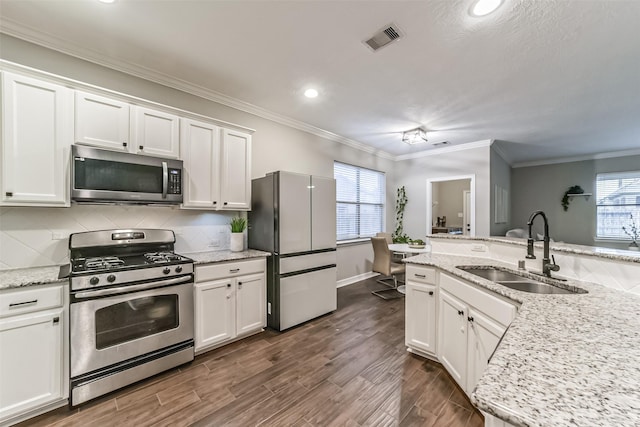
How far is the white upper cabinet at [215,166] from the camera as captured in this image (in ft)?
8.86

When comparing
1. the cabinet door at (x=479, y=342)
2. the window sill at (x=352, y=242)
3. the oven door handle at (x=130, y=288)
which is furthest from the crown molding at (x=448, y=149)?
the oven door handle at (x=130, y=288)

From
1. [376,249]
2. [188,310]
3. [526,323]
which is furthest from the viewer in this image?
[376,249]

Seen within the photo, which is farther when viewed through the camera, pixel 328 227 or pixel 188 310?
pixel 328 227

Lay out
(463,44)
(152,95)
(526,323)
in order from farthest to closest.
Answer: (152,95), (463,44), (526,323)

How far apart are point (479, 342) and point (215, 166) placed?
290cm

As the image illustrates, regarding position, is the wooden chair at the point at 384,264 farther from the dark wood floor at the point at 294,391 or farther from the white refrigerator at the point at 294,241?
the dark wood floor at the point at 294,391

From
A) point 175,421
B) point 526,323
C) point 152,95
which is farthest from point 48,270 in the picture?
point 526,323

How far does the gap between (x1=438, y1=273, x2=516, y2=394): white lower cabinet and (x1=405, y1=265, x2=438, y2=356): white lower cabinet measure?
90 millimetres

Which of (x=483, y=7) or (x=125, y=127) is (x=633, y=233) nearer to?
(x=483, y=7)

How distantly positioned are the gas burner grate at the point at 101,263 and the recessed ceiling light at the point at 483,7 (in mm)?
3293

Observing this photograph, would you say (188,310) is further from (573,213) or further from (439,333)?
(573,213)

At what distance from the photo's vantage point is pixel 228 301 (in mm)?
2684

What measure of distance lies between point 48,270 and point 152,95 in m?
1.87

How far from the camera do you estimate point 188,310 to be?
236 centimetres
